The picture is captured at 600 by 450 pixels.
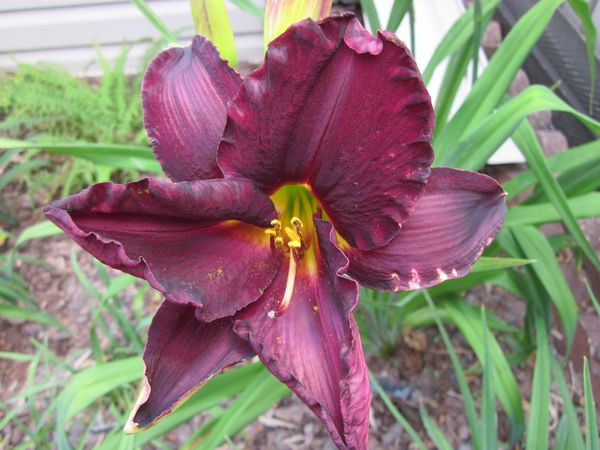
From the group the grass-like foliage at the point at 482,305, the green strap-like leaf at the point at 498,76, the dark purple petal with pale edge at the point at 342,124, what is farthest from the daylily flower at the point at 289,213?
the green strap-like leaf at the point at 498,76

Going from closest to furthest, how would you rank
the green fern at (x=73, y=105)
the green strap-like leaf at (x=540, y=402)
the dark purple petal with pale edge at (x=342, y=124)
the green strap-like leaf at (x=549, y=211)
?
the dark purple petal with pale edge at (x=342, y=124)
the green strap-like leaf at (x=540, y=402)
the green strap-like leaf at (x=549, y=211)
the green fern at (x=73, y=105)

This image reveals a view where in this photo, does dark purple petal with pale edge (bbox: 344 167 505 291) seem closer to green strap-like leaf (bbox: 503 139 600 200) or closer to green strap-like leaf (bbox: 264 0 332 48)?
green strap-like leaf (bbox: 264 0 332 48)

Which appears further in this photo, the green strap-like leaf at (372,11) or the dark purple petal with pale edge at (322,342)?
the green strap-like leaf at (372,11)

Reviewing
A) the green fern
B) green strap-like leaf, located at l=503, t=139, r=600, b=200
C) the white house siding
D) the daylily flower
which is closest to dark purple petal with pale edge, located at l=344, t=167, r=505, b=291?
the daylily flower

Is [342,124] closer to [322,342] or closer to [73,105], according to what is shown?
[322,342]

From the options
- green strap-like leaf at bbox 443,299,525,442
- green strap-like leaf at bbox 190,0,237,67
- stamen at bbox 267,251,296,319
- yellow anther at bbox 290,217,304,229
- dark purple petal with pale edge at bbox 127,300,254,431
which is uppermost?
green strap-like leaf at bbox 190,0,237,67

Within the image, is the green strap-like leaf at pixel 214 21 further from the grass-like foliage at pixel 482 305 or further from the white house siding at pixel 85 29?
the white house siding at pixel 85 29
